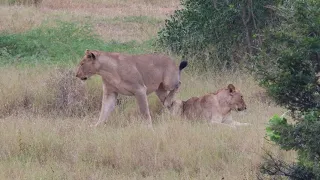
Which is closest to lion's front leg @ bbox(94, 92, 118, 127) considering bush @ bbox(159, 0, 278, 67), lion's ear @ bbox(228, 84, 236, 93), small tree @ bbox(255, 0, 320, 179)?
lion's ear @ bbox(228, 84, 236, 93)

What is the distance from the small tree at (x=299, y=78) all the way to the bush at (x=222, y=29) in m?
8.97

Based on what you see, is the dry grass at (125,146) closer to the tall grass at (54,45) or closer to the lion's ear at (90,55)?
the lion's ear at (90,55)

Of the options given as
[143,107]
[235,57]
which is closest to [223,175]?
[143,107]

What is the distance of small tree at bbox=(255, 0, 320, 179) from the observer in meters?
6.30

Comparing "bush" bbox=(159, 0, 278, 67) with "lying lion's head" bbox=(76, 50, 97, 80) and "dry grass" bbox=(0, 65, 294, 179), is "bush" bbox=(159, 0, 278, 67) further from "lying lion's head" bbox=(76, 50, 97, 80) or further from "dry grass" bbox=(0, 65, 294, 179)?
"lying lion's head" bbox=(76, 50, 97, 80)

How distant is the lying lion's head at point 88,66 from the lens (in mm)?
11859

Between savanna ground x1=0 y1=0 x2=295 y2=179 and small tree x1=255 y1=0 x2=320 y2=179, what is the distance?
1.77 metres

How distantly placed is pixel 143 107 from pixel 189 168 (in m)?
3.06

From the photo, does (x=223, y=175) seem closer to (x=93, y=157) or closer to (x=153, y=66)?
(x=93, y=157)

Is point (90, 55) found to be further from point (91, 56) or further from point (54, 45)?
point (54, 45)

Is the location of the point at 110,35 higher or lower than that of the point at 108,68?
lower

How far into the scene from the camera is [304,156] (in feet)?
21.1

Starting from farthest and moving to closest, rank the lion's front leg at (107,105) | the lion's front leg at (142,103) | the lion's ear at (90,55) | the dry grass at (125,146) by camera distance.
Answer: the lion's ear at (90,55)
the lion's front leg at (107,105)
the lion's front leg at (142,103)
the dry grass at (125,146)

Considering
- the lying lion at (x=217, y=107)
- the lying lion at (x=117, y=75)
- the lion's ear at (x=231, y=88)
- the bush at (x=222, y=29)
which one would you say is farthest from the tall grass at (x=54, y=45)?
the lion's ear at (x=231, y=88)
